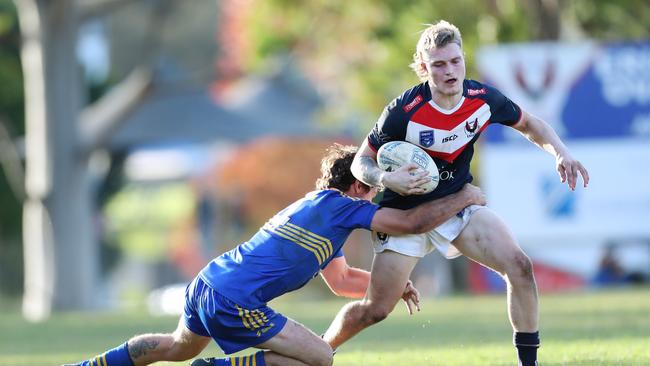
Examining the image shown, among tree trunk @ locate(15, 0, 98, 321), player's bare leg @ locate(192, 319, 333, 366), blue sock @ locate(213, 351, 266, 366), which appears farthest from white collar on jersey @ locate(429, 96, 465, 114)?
tree trunk @ locate(15, 0, 98, 321)

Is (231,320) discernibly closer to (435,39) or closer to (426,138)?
(426,138)

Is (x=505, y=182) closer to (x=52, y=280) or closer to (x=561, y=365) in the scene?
(x=52, y=280)

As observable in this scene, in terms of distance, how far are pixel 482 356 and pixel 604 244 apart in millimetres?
14556

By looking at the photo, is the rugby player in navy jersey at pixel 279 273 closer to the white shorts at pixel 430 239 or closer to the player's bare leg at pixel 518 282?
the white shorts at pixel 430 239

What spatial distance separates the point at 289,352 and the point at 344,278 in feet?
3.15

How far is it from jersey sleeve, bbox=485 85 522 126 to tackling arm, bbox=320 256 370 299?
1243 mm

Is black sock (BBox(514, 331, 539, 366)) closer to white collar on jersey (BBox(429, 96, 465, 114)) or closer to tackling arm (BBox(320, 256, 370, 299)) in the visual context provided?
tackling arm (BBox(320, 256, 370, 299))

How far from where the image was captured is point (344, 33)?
3284 centimetres

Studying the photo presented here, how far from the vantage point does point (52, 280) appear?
26.8 meters

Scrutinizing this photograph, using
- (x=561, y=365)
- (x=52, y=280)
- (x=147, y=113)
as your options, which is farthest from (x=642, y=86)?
(x=561, y=365)

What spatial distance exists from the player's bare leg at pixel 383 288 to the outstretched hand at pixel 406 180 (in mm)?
628

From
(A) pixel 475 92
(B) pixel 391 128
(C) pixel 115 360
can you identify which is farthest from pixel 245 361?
(A) pixel 475 92

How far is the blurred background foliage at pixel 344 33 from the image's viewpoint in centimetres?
2992

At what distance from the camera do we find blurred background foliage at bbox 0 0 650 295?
1178 inches
